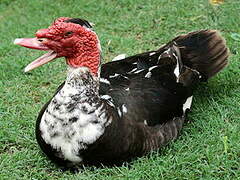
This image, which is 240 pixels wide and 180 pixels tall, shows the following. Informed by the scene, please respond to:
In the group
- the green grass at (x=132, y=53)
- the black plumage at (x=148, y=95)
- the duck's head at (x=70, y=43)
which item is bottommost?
the green grass at (x=132, y=53)

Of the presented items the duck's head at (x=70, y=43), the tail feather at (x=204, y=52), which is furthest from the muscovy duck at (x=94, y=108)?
→ the tail feather at (x=204, y=52)

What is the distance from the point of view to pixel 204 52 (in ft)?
14.5

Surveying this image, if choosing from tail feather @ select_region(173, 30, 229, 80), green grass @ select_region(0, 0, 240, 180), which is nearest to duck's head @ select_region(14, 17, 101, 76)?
green grass @ select_region(0, 0, 240, 180)

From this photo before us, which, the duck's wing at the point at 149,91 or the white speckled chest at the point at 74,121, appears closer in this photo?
the white speckled chest at the point at 74,121

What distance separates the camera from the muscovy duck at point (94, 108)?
3.31 metres

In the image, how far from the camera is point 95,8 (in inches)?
274

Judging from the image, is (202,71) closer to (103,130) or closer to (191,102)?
(191,102)

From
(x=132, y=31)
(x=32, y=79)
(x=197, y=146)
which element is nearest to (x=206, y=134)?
(x=197, y=146)

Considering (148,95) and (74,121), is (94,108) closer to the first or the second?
(74,121)

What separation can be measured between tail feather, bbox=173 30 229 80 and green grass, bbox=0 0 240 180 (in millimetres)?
262

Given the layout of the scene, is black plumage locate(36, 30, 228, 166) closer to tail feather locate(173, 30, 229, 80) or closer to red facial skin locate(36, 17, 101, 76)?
tail feather locate(173, 30, 229, 80)

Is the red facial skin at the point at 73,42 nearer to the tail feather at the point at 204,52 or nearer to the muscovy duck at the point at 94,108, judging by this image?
the muscovy duck at the point at 94,108

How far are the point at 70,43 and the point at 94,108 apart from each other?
46 cm

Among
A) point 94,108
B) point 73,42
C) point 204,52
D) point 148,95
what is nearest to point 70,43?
point 73,42
